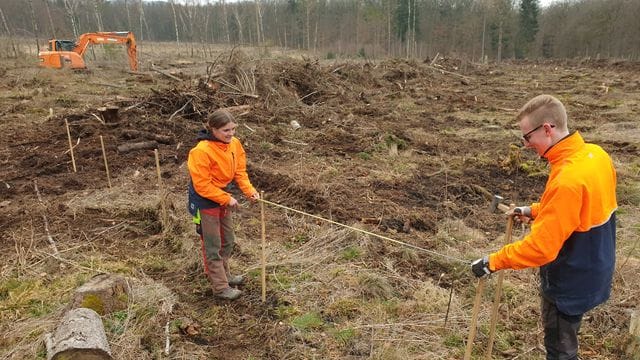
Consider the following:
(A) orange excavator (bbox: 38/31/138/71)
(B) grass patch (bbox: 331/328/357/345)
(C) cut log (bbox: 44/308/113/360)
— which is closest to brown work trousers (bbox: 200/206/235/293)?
(C) cut log (bbox: 44/308/113/360)

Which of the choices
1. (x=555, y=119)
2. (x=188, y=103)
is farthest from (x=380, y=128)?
(x=555, y=119)

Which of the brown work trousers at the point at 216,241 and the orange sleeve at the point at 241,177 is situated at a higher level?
the orange sleeve at the point at 241,177

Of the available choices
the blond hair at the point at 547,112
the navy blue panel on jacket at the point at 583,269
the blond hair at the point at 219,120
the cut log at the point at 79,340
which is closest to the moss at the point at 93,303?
the cut log at the point at 79,340

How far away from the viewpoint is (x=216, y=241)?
166 inches

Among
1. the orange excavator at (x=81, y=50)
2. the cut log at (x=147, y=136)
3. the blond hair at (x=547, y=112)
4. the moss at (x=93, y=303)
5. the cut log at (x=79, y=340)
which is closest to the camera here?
the blond hair at (x=547, y=112)

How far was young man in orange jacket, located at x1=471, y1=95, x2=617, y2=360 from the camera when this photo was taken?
7.47 feet

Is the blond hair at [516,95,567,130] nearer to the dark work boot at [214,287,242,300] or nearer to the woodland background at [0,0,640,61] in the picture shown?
the dark work boot at [214,287,242,300]

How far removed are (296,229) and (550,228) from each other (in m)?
3.92

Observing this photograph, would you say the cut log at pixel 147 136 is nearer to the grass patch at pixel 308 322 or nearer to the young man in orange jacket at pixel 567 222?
the grass patch at pixel 308 322

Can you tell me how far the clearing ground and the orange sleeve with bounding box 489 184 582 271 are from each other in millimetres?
1438

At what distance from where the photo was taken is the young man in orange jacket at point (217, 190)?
12.8 feet

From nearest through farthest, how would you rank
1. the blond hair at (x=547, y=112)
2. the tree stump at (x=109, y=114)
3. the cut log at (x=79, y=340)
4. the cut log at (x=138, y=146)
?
the blond hair at (x=547, y=112)
the cut log at (x=79, y=340)
the cut log at (x=138, y=146)
the tree stump at (x=109, y=114)

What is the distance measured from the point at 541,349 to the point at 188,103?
1046 cm

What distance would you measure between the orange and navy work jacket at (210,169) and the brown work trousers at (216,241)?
0.43 feet
